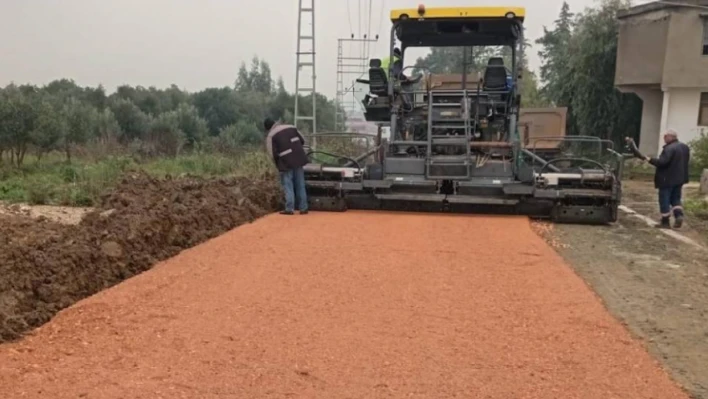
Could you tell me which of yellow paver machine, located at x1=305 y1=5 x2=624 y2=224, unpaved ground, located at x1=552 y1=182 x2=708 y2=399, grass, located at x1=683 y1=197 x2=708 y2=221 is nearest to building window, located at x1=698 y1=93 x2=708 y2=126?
grass, located at x1=683 y1=197 x2=708 y2=221

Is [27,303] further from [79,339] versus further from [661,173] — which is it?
[661,173]

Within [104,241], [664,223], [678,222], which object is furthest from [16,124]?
[678,222]

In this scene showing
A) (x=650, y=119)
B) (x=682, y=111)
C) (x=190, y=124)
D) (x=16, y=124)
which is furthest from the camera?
(x=190, y=124)

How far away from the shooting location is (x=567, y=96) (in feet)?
110

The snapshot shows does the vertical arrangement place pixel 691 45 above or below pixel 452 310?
above

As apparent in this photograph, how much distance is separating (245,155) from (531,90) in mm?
40126

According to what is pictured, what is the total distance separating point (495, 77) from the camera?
11.3m

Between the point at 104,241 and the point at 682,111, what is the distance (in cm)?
2662

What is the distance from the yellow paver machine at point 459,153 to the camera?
32.3ft

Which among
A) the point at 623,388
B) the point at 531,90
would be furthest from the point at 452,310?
the point at 531,90

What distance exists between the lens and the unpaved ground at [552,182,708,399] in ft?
14.4

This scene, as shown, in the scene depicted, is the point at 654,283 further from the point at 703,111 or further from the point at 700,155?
the point at 703,111

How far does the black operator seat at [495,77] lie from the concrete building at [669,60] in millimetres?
17819

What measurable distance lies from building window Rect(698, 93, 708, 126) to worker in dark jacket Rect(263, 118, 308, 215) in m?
22.7
